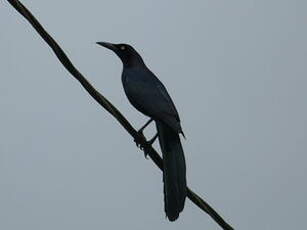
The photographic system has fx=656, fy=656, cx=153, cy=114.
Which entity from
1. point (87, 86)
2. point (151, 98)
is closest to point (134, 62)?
point (151, 98)

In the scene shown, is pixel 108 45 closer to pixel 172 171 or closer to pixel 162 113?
pixel 162 113

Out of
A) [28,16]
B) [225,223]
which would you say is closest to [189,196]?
[225,223]

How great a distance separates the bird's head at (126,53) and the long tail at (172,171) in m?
2.03

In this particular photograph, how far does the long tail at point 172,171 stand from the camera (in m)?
4.78

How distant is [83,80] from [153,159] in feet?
3.46

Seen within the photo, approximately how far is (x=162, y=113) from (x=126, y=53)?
2216mm

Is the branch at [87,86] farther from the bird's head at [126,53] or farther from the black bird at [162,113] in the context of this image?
the bird's head at [126,53]

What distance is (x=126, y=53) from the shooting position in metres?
7.88

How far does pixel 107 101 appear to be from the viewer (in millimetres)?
4500

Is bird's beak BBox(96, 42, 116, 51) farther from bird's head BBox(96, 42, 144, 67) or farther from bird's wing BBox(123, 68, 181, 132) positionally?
bird's wing BBox(123, 68, 181, 132)

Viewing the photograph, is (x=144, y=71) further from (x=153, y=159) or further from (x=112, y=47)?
(x=153, y=159)

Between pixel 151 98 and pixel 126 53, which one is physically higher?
pixel 126 53

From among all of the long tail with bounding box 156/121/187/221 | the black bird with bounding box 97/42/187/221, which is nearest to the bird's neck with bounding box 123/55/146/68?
the black bird with bounding box 97/42/187/221

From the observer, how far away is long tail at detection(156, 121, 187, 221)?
478 cm
